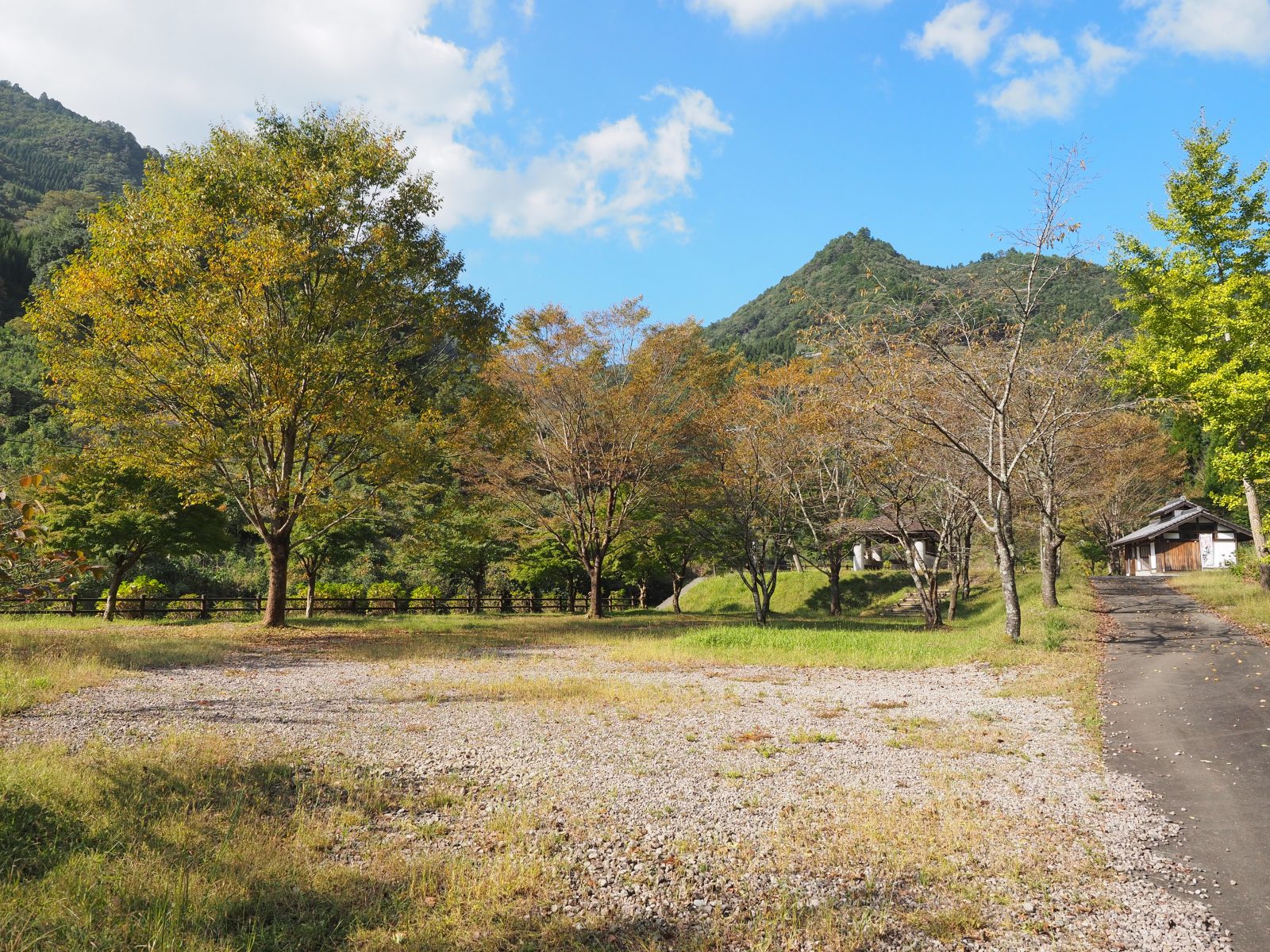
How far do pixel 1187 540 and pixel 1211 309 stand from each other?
117 feet

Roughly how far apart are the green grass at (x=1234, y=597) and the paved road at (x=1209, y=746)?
0.92 meters

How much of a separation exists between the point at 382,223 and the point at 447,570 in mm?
18845

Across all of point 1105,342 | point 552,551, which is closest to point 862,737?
point 1105,342

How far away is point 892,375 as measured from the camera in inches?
634

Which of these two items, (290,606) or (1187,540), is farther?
(1187,540)

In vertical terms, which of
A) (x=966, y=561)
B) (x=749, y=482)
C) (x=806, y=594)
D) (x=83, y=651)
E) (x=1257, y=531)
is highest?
(x=749, y=482)

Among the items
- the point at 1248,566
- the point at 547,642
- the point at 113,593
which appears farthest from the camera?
the point at 1248,566

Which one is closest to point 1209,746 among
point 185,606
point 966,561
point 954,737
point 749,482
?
point 954,737

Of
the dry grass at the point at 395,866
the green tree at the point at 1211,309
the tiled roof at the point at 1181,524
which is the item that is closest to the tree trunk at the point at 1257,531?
the green tree at the point at 1211,309

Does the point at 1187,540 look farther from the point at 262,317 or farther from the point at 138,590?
the point at 138,590

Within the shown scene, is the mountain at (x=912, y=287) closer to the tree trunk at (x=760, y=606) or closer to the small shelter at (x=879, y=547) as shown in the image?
the tree trunk at (x=760, y=606)

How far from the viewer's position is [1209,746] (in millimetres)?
7762

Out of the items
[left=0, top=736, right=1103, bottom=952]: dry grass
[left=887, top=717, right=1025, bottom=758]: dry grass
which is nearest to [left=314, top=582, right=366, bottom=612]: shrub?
[left=0, top=736, right=1103, bottom=952]: dry grass

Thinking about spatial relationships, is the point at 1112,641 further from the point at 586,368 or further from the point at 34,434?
the point at 34,434
